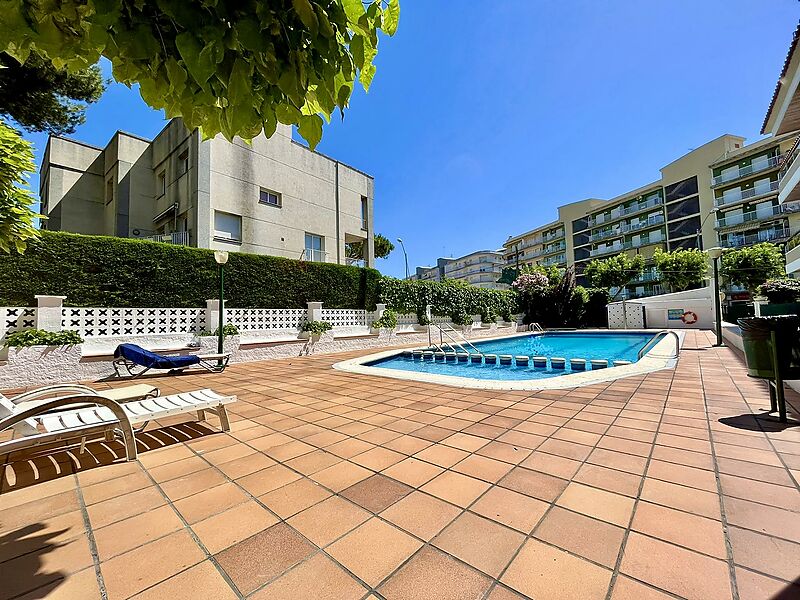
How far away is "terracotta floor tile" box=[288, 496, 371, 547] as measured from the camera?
190 centimetres

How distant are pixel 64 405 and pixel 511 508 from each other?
334 cm

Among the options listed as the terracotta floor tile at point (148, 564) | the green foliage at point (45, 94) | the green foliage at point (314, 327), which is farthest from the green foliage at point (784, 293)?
the green foliage at point (45, 94)

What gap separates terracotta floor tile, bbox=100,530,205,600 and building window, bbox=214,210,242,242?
53.9 feet

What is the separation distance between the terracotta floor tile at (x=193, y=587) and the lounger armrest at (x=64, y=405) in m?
1.75

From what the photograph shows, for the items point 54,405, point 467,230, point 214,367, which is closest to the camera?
point 54,405

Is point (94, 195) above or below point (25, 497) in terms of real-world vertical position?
above

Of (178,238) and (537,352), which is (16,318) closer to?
Answer: (178,238)

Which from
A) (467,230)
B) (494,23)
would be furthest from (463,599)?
(467,230)

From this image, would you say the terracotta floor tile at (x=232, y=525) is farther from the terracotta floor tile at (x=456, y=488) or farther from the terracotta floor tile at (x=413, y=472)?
the terracotta floor tile at (x=456, y=488)

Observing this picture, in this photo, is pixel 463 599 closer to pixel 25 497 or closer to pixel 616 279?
pixel 25 497

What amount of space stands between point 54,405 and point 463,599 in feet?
9.98

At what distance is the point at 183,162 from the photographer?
647 inches

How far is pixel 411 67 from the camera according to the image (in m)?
10.5

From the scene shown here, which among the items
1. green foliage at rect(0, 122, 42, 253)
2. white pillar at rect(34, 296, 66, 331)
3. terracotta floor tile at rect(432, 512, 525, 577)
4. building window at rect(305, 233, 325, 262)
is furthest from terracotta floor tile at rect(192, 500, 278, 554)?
building window at rect(305, 233, 325, 262)
